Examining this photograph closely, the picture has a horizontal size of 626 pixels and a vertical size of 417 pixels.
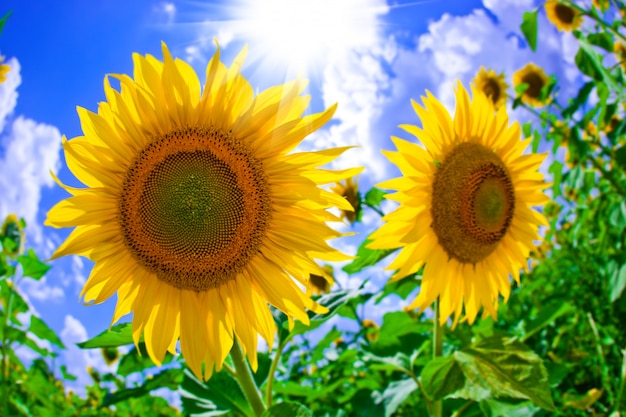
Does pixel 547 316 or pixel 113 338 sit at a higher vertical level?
pixel 547 316

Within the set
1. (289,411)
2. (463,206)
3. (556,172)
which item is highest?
(556,172)

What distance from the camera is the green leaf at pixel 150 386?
2080mm

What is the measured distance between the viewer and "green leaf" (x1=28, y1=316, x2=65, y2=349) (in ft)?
9.47

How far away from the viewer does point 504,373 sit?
1.74 metres

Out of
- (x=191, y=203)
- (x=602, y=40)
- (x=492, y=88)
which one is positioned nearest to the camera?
(x=191, y=203)

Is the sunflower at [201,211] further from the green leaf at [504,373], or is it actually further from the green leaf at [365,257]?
the green leaf at [504,373]

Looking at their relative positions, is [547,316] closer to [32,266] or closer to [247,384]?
[247,384]

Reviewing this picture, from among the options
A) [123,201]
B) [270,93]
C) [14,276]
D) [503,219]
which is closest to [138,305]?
[123,201]

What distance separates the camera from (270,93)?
1603mm

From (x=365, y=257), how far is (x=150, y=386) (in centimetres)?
99

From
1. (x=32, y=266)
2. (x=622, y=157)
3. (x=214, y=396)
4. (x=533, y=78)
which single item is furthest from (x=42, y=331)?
(x=533, y=78)

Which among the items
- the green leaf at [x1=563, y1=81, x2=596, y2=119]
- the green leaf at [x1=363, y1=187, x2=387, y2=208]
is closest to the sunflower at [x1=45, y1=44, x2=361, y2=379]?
the green leaf at [x1=363, y1=187, x2=387, y2=208]

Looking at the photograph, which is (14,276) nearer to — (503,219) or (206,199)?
(206,199)

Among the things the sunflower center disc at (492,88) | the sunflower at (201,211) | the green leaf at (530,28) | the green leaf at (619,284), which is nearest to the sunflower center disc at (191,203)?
the sunflower at (201,211)
